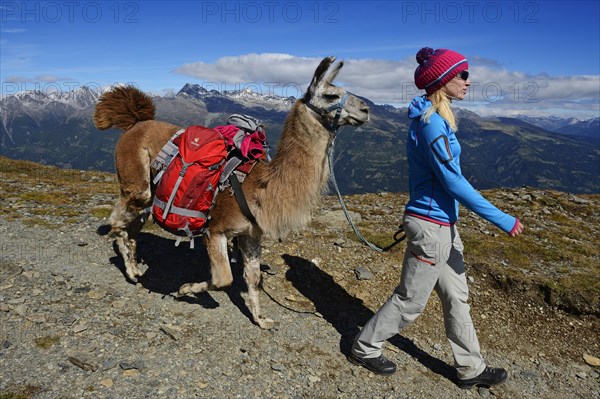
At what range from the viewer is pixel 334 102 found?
5.30 metres

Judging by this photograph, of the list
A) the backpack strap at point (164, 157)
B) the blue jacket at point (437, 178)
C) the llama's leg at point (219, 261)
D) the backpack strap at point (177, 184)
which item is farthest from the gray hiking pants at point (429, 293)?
the backpack strap at point (164, 157)

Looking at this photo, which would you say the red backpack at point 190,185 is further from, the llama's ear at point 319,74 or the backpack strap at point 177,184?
the llama's ear at point 319,74

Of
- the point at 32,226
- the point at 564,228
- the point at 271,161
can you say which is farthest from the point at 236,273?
the point at 564,228

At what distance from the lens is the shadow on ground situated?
243 inches

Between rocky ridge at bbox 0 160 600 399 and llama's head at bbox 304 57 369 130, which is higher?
llama's head at bbox 304 57 369 130

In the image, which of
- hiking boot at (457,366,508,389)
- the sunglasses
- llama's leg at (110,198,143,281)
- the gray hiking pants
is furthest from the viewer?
llama's leg at (110,198,143,281)

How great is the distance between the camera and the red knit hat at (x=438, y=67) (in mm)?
4559

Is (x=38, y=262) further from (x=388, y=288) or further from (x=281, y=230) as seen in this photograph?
(x=388, y=288)

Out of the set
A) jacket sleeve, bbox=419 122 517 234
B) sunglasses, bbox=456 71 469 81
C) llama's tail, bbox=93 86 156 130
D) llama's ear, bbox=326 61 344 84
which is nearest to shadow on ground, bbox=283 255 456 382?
jacket sleeve, bbox=419 122 517 234

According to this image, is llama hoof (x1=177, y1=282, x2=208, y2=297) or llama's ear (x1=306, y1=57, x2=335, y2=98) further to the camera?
llama hoof (x1=177, y1=282, x2=208, y2=297)

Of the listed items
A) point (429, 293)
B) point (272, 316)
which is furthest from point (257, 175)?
point (429, 293)

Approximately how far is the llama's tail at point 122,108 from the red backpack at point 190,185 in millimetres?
1882

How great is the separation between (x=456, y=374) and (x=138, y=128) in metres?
6.38

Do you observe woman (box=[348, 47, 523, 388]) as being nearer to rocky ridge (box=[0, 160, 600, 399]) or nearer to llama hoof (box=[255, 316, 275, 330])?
rocky ridge (box=[0, 160, 600, 399])
